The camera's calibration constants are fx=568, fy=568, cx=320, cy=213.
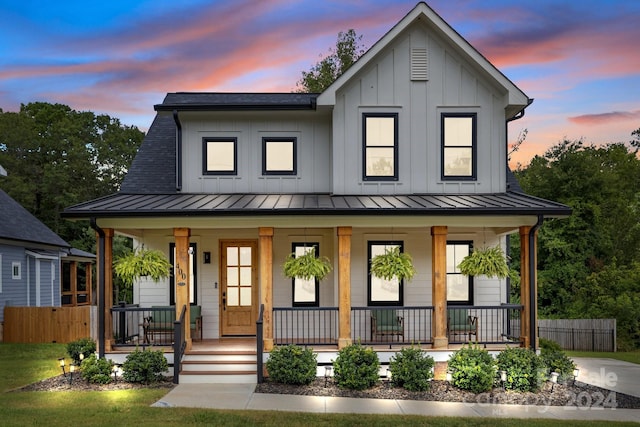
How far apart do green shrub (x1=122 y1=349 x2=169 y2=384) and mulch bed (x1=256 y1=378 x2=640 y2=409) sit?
7.51 ft

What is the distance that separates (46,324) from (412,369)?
1567 cm

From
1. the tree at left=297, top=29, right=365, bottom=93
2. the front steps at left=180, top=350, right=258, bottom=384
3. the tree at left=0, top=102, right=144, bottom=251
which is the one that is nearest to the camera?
the front steps at left=180, top=350, right=258, bottom=384

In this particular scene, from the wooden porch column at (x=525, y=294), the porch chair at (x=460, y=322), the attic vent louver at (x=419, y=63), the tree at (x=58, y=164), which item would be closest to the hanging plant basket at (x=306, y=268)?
the porch chair at (x=460, y=322)

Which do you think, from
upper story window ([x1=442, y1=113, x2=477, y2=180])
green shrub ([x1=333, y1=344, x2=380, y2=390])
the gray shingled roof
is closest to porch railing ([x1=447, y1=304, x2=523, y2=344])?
green shrub ([x1=333, y1=344, x2=380, y2=390])

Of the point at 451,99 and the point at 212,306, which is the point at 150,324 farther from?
the point at 451,99

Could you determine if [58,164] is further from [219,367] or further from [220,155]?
[219,367]

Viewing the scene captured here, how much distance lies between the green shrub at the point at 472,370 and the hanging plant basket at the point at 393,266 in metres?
2.11

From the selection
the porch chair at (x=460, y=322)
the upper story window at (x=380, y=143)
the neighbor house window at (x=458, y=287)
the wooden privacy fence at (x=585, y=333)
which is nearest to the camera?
the porch chair at (x=460, y=322)

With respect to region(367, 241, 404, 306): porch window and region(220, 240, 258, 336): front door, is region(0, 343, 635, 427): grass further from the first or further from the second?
region(367, 241, 404, 306): porch window

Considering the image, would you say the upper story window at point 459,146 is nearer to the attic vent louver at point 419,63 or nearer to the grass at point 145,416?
the attic vent louver at point 419,63

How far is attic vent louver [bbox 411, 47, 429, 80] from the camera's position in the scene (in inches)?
570

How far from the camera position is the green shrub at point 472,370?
37.6 ft

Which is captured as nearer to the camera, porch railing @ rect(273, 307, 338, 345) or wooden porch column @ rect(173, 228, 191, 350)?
wooden porch column @ rect(173, 228, 191, 350)

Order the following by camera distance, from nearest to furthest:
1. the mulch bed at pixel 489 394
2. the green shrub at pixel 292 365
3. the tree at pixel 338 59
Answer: the mulch bed at pixel 489 394, the green shrub at pixel 292 365, the tree at pixel 338 59
